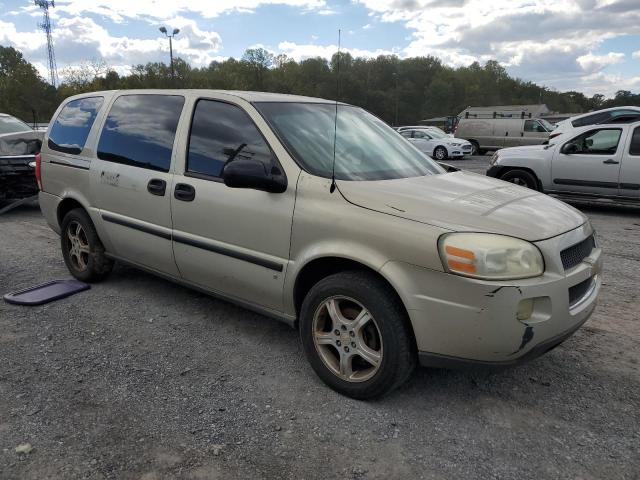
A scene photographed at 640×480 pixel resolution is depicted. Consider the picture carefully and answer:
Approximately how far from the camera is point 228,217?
3.35 m

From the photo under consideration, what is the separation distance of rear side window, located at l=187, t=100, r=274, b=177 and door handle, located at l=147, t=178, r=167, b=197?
10.5 inches

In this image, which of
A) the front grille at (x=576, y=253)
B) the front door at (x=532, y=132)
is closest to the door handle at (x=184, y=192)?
the front grille at (x=576, y=253)

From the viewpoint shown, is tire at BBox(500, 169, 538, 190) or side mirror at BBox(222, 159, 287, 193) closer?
side mirror at BBox(222, 159, 287, 193)

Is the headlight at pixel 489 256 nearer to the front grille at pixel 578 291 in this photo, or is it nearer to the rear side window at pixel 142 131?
the front grille at pixel 578 291

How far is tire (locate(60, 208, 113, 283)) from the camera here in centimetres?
459

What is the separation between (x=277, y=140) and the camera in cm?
322

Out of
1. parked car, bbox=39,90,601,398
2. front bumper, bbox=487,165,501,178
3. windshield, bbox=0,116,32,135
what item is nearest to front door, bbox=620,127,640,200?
front bumper, bbox=487,165,501,178

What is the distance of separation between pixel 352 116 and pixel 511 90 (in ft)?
432

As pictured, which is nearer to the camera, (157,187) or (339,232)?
(339,232)

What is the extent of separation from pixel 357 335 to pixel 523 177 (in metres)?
7.71

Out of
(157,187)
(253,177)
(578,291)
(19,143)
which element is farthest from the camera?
(19,143)

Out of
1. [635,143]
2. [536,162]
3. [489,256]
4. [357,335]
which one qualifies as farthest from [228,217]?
[635,143]

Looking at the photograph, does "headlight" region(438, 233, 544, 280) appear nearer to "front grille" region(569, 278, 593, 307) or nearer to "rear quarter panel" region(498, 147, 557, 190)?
"front grille" region(569, 278, 593, 307)

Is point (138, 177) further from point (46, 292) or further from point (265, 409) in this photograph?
point (265, 409)
